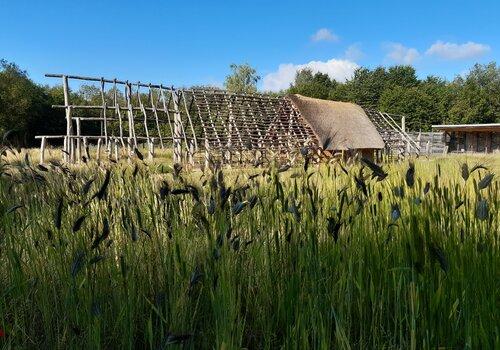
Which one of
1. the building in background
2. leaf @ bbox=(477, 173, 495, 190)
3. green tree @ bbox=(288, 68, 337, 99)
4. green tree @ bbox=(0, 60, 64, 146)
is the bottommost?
leaf @ bbox=(477, 173, 495, 190)

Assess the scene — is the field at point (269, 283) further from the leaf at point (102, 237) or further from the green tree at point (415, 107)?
the green tree at point (415, 107)

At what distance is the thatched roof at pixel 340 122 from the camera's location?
18281 millimetres

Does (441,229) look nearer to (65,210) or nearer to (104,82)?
(65,210)

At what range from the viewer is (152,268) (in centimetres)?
186

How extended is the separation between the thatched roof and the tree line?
1360cm

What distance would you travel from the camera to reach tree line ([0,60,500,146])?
3072 cm

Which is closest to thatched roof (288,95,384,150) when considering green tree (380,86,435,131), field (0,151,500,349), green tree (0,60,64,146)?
field (0,151,500,349)

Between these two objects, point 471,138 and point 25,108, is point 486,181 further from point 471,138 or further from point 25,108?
point 471,138

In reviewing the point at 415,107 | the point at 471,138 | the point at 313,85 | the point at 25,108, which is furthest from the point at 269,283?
the point at 313,85

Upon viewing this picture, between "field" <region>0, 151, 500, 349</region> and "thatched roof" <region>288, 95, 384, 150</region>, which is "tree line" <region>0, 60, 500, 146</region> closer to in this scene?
"thatched roof" <region>288, 95, 384, 150</region>

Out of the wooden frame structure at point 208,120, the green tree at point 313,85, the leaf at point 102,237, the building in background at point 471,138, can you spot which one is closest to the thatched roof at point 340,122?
the wooden frame structure at point 208,120

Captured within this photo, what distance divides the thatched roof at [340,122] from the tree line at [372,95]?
44.6 ft

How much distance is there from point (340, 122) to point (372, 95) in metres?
33.0

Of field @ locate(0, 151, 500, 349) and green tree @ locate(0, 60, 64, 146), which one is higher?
green tree @ locate(0, 60, 64, 146)
